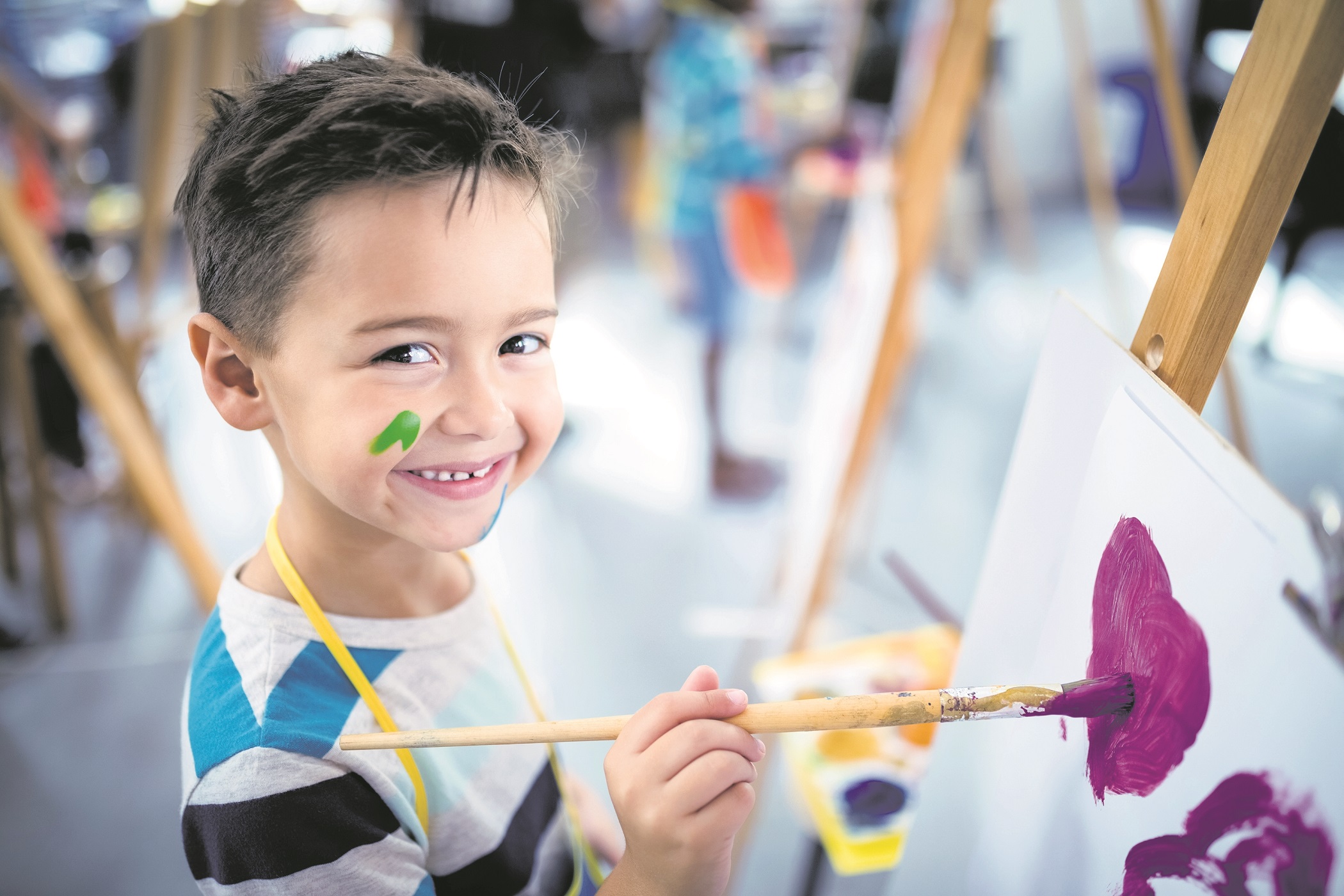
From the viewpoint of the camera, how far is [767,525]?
269 centimetres

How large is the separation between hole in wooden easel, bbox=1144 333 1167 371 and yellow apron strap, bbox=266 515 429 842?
1.79 feet

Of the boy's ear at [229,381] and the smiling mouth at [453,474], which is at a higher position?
the boy's ear at [229,381]

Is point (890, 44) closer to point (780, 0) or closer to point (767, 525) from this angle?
point (780, 0)

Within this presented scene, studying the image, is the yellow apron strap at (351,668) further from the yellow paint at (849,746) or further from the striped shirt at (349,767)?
the yellow paint at (849,746)

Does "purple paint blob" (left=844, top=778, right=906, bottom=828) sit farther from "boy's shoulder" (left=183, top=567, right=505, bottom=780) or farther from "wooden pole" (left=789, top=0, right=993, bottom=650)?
"boy's shoulder" (left=183, top=567, right=505, bottom=780)

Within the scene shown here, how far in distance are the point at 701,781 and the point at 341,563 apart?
1.06ft

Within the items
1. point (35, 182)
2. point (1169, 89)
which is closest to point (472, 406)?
point (1169, 89)

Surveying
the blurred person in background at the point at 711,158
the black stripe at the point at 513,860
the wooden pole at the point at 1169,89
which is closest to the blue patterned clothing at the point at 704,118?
the blurred person in background at the point at 711,158

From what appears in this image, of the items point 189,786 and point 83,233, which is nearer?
point 189,786

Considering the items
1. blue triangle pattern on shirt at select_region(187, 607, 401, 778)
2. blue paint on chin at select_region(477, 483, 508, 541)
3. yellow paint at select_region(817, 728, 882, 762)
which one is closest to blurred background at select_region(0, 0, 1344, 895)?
yellow paint at select_region(817, 728, 882, 762)

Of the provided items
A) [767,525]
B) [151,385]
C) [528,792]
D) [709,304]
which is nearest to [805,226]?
[709,304]

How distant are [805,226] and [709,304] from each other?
186cm

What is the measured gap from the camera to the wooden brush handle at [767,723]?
50 centimetres

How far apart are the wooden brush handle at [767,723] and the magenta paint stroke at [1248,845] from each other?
0.14 m
